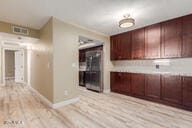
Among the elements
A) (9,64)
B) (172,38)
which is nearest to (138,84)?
(172,38)

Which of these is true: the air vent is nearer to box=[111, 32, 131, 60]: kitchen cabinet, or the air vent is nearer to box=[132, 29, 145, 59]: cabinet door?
box=[111, 32, 131, 60]: kitchen cabinet

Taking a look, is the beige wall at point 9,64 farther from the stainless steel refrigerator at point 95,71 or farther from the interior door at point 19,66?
the stainless steel refrigerator at point 95,71

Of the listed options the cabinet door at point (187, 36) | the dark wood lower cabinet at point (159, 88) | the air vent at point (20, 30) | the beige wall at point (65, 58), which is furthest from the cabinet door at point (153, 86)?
the air vent at point (20, 30)

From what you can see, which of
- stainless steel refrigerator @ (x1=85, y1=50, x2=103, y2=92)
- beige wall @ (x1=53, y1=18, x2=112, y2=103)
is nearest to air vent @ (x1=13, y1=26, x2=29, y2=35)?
beige wall @ (x1=53, y1=18, x2=112, y2=103)

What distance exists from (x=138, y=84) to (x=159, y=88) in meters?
0.67

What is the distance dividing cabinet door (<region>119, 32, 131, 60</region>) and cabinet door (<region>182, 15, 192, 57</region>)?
1.67 meters

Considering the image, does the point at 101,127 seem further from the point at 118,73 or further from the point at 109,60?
the point at 109,60

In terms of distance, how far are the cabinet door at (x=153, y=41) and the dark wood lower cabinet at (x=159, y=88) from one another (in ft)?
2.22

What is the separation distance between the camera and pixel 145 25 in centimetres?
374

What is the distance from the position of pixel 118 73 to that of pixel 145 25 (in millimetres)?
1965

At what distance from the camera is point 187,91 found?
2.84m

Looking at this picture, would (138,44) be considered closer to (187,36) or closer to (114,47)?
(114,47)

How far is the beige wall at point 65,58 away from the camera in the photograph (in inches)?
123

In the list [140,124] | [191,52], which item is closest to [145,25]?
[191,52]
